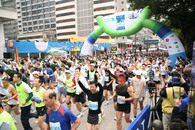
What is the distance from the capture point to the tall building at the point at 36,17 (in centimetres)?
7650

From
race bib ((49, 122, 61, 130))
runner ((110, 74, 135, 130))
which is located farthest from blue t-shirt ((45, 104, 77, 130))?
runner ((110, 74, 135, 130))

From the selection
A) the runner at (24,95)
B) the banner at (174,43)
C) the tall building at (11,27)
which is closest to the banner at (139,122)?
the runner at (24,95)

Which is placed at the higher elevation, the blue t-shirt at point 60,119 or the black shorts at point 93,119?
the blue t-shirt at point 60,119

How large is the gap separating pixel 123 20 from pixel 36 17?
78.7 metres

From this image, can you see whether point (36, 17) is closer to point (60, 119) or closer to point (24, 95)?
point (24, 95)

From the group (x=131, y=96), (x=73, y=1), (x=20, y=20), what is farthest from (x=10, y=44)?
(x=20, y=20)

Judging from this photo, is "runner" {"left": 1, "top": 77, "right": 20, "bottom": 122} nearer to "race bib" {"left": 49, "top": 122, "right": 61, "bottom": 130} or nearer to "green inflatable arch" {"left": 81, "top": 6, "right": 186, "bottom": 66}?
"race bib" {"left": 49, "top": 122, "right": 61, "bottom": 130}

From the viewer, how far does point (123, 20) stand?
579 inches

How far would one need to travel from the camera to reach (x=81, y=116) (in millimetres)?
5523

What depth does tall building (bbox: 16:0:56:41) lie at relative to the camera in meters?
76.5

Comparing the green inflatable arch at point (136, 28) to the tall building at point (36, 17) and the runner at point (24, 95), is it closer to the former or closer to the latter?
the runner at point (24, 95)

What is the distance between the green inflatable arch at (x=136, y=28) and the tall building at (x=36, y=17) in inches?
2395

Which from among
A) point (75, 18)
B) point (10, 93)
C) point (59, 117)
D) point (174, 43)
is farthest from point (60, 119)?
point (75, 18)

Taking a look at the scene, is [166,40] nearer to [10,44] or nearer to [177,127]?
[177,127]
